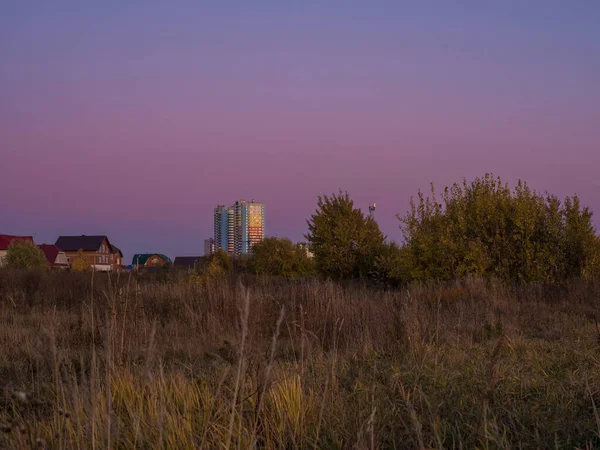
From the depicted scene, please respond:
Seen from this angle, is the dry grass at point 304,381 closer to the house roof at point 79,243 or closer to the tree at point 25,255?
the tree at point 25,255

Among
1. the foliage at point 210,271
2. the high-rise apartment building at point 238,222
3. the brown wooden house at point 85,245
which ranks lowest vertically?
the foliage at point 210,271

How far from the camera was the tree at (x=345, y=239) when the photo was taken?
3531 cm

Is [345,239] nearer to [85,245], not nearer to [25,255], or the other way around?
[25,255]

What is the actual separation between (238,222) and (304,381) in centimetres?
15825

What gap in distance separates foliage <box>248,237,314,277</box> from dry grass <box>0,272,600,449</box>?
35.3 metres

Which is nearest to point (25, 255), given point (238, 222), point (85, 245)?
point (85, 245)

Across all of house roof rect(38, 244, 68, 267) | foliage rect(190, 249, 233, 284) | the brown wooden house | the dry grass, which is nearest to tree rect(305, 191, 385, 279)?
foliage rect(190, 249, 233, 284)

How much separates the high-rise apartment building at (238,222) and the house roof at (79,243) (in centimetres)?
5240

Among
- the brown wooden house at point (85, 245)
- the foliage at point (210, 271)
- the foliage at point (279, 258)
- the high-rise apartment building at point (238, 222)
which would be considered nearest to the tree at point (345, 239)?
the foliage at point (210, 271)

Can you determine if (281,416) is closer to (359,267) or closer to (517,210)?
(517,210)

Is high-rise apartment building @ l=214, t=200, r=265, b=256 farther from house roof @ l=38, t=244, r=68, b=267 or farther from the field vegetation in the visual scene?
the field vegetation

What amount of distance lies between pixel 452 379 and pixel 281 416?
1.90 meters

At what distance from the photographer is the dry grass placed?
11.4 feet

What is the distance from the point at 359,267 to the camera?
117 ft
